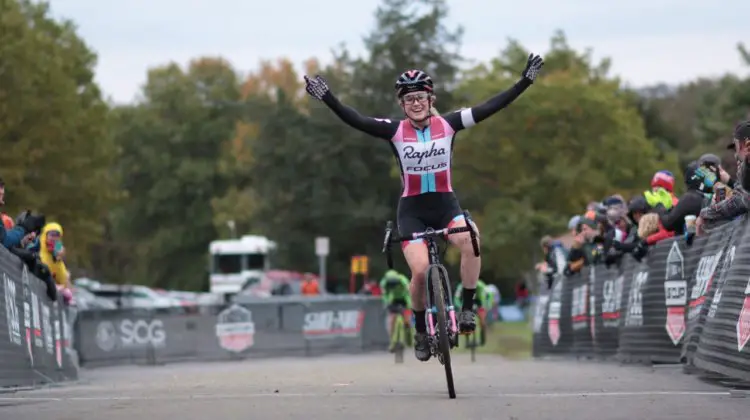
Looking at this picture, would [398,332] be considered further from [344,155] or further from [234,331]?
[344,155]

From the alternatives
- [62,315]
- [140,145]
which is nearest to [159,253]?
[140,145]

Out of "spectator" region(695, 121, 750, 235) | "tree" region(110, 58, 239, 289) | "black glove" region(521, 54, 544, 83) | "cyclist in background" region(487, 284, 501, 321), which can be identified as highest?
"tree" region(110, 58, 239, 289)

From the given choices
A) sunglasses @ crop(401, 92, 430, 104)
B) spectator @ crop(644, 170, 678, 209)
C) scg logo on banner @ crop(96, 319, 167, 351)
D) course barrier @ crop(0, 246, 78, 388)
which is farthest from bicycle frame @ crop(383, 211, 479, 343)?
scg logo on banner @ crop(96, 319, 167, 351)

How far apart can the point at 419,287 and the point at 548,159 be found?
199 feet

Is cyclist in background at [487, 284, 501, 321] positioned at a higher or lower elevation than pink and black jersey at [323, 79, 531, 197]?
higher

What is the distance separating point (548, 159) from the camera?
7356 centimetres

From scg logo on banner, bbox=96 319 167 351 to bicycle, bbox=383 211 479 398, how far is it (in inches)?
779

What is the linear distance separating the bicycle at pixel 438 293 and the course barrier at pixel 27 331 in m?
4.52

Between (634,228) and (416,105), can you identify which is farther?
(634,228)

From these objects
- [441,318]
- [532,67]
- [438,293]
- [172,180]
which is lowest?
[441,318]

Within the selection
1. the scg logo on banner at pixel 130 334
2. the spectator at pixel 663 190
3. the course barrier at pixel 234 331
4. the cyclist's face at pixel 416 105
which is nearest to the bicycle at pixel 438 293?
the cyclist's face at pixel 416 105

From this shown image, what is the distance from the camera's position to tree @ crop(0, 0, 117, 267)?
48.8 metres

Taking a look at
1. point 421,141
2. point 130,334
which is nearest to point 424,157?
point 421,141

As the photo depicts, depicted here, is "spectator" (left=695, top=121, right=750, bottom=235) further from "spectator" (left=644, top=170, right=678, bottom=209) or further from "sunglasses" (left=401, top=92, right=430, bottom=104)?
"spectator" (left=644, top=170, right=678, bottom=209)
